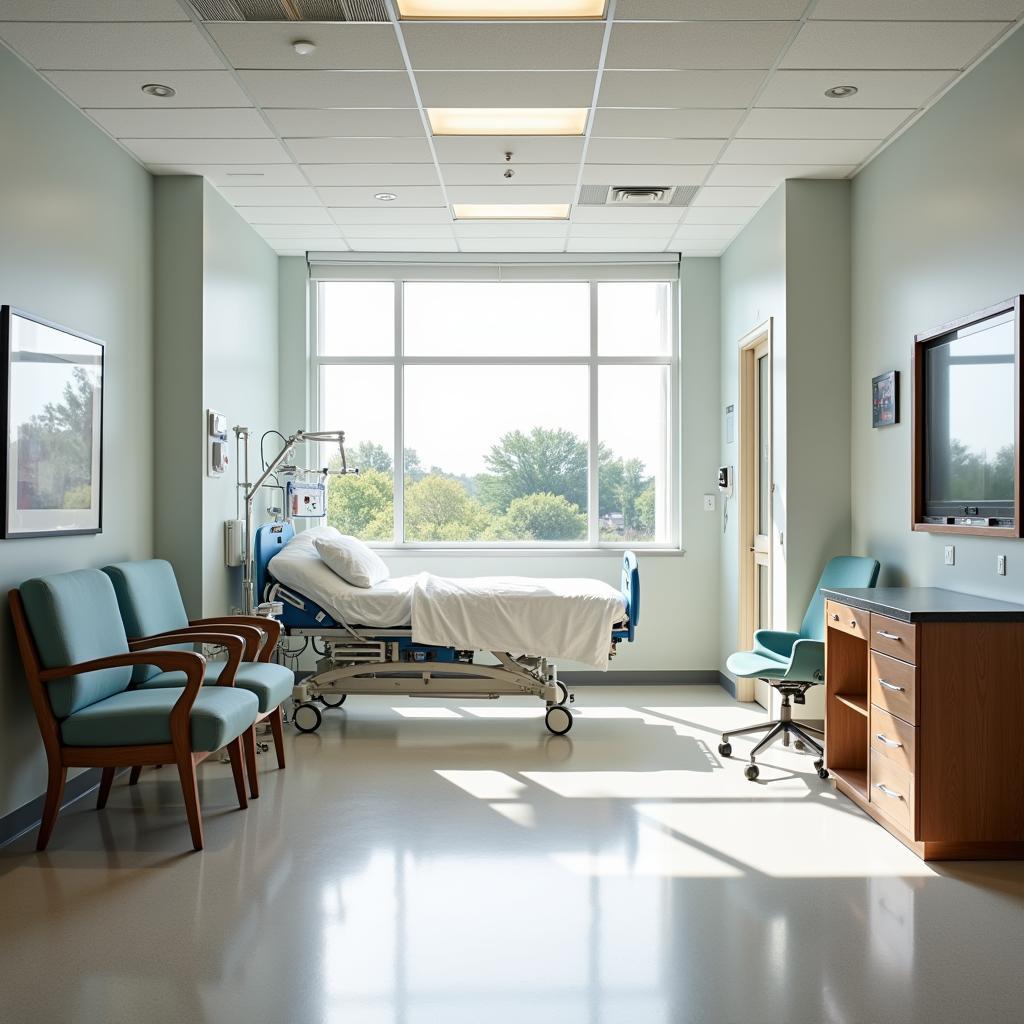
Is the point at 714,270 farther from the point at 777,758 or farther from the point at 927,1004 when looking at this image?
the point at 927,1004

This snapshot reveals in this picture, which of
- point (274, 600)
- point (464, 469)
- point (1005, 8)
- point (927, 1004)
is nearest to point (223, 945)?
point (927, 1004)

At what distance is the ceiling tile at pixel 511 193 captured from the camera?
218 inches

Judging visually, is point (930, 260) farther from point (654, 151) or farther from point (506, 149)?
point (506, 149)

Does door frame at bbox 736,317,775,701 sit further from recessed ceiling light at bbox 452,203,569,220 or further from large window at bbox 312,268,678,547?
recessed ceiling light at bbox 452,203,569,220

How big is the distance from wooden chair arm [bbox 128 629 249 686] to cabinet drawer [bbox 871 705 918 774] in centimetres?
259

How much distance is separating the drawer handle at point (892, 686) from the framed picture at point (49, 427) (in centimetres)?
335

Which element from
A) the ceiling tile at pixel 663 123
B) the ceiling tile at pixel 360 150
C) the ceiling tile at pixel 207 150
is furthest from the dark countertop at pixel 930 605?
the ceiling tile at pixel 207 150

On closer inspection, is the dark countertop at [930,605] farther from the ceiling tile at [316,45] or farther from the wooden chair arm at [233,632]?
the ceiling tile at [316,45]

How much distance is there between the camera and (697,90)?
13.5 ft

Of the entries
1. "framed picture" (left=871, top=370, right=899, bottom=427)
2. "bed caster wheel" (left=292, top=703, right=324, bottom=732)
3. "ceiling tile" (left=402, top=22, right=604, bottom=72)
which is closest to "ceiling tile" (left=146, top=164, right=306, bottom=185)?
"ceiling tile" (left=402, top=22, right=604, bottom=72)

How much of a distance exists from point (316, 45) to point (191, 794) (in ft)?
9.28

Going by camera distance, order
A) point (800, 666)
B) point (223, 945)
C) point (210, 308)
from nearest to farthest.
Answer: point (223, 945) < point (800, 666) < point (210, 308)

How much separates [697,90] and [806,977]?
338cm

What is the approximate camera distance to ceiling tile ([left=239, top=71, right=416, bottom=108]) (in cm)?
397
